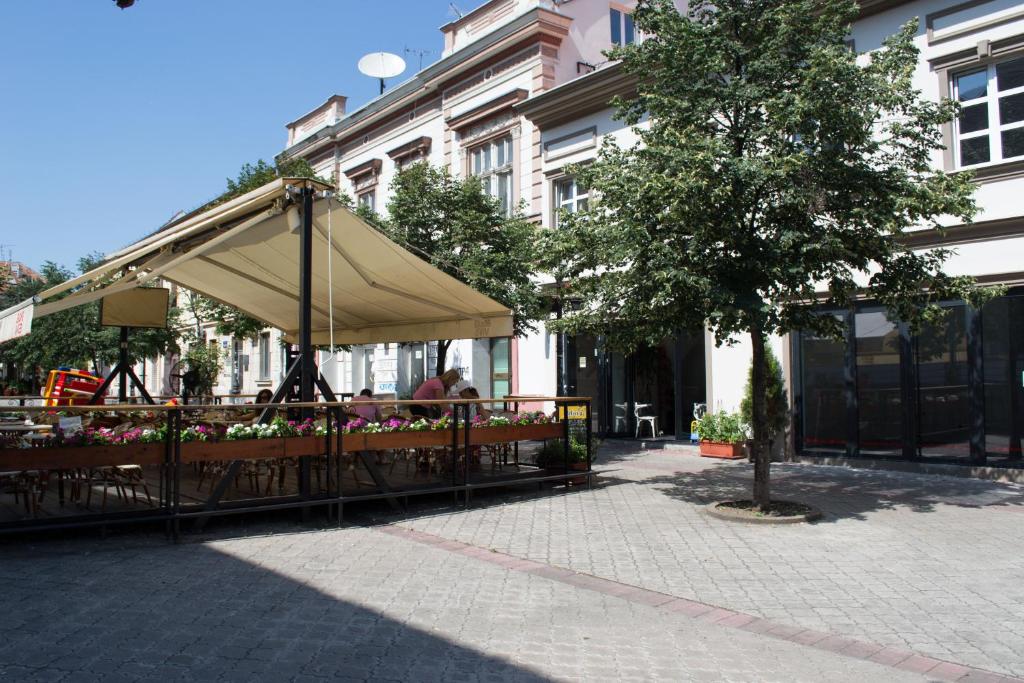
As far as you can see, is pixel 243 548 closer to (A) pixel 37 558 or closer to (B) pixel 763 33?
(A) pixel 37 558

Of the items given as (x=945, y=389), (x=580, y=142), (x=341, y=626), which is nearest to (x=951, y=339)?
(x=945, y=389)

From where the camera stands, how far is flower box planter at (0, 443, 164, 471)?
6.84 meters

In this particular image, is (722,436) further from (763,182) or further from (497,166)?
(497,166)

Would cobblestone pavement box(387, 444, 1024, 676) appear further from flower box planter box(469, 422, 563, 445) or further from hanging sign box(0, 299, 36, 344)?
hanging sign box(0, 299, 36, 344)

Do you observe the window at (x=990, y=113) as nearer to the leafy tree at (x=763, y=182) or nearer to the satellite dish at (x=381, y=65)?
the leafy tree at (x=763, y=182)

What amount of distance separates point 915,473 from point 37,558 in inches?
457

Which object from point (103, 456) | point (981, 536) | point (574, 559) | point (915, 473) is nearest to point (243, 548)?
point (103, 456)

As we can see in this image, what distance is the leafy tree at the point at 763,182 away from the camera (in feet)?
26.8

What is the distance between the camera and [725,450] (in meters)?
14.5

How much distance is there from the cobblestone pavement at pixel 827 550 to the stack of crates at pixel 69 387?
9.68 metres

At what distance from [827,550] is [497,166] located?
14827mm

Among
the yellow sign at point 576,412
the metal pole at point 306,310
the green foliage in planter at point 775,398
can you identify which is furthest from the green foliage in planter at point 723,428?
the metal pole at point 306,310

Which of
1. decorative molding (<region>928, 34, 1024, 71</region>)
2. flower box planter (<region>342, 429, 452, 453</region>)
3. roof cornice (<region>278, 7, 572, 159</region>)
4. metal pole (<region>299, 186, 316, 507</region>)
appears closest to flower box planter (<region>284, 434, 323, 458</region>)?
flower box planter (<region>342, 429, 452, 453</region>)

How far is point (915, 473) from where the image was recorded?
1248cm
